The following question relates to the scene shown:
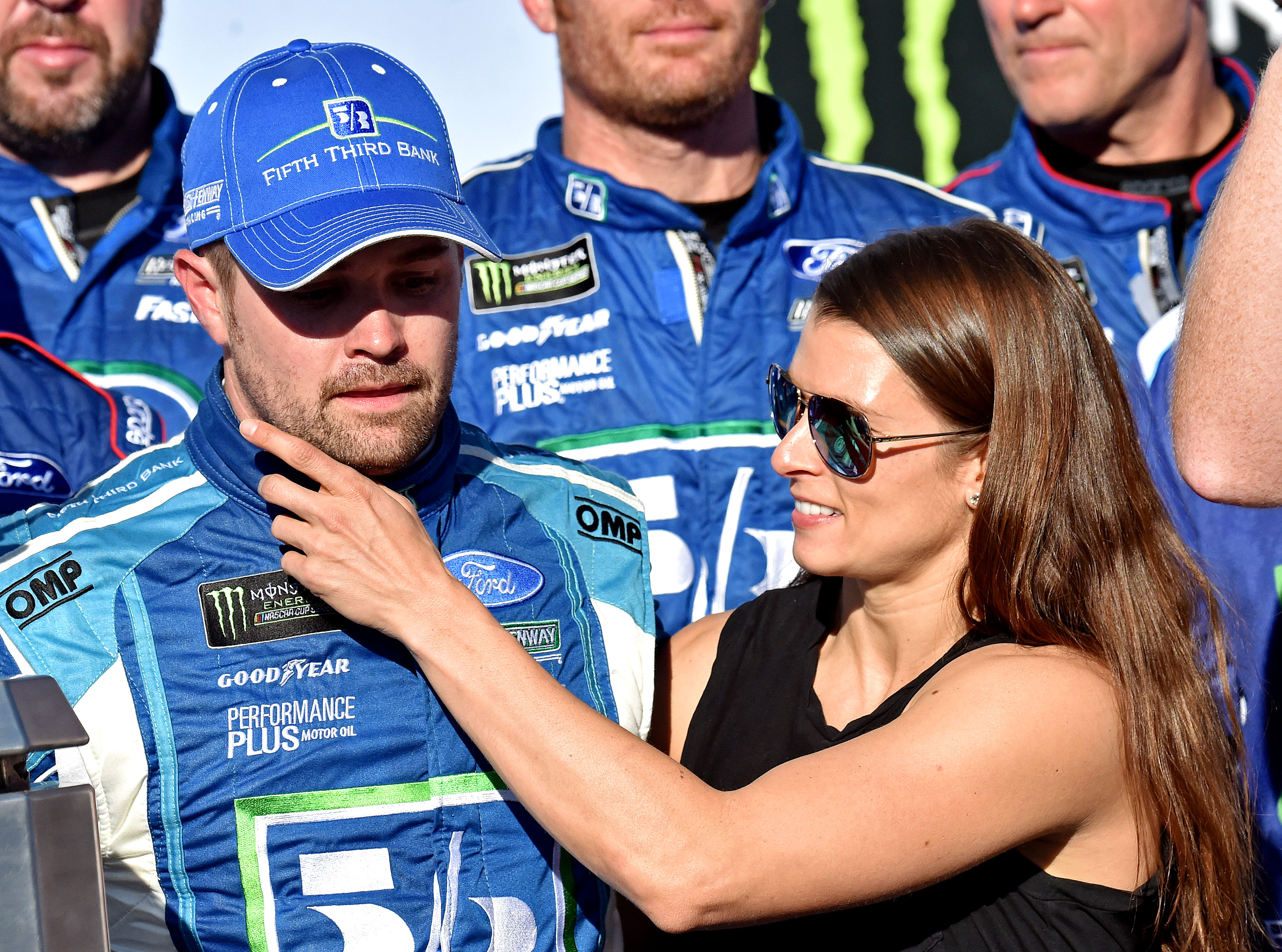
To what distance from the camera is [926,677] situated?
1.74 metres

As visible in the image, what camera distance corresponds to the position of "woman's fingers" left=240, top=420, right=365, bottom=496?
60.2 inches

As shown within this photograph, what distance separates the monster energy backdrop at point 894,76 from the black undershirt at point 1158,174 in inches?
55.3

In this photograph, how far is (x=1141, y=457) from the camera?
5.93 ft

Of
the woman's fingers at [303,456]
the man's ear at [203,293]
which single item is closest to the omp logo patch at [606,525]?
the woman's fingers at [303,456]

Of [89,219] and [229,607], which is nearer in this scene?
[229,607]

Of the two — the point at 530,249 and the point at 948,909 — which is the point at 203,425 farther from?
the point at 530,249

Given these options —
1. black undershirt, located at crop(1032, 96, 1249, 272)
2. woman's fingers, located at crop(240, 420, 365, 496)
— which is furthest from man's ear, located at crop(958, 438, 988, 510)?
black undershirt, located at crop(1032, 96, 1249, 272)

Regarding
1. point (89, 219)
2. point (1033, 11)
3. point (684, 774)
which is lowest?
point (684, 774)

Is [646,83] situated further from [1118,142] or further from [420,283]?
[420,283]

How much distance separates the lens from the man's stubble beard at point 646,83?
2975mm

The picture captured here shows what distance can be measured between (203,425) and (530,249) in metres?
1.40

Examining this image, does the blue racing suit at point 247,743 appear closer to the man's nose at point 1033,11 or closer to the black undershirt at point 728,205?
the black undershirt at point 728,205

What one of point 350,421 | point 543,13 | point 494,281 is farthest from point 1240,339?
point 543,13

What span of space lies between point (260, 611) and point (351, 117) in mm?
622
